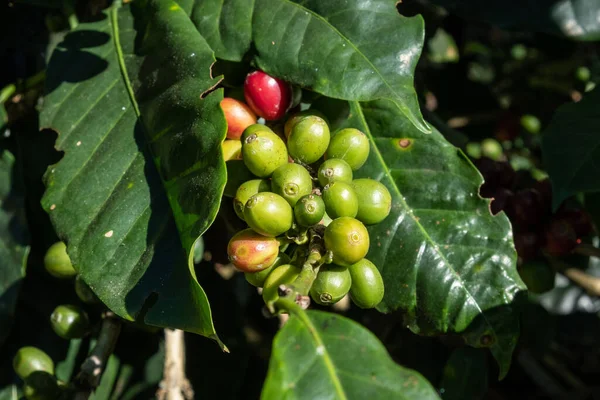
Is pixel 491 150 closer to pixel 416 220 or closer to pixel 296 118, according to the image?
pixel 416 220

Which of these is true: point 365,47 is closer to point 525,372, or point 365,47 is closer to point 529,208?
point 529,208

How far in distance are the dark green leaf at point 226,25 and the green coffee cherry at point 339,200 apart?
0.48 m

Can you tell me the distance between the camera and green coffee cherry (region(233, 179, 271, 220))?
1373 millimetres

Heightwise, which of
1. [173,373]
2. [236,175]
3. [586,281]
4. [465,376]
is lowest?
[586,281]

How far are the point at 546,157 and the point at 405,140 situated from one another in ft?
1.50

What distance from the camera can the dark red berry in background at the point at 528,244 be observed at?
6.68 feet

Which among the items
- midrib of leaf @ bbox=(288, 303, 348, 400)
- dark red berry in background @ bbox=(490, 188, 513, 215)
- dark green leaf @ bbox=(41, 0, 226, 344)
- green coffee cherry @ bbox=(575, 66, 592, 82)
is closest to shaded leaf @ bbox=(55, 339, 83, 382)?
dark green leaf @ bbox=(41, 0, 226, 344)

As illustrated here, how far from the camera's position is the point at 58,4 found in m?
2.03

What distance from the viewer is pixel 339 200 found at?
1326 millimetres

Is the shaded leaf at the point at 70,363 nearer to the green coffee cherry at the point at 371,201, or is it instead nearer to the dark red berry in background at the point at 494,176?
the green coffee cherry at the point at 371,201

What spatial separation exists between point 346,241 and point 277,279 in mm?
153

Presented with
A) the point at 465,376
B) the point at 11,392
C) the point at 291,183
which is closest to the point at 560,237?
the point at 465,376

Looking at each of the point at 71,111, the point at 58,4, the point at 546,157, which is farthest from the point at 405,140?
the point at 58,4

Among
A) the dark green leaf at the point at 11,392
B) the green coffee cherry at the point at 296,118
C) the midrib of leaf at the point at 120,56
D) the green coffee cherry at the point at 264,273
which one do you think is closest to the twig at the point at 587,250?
the green coffee cherry at the point at 296,118
